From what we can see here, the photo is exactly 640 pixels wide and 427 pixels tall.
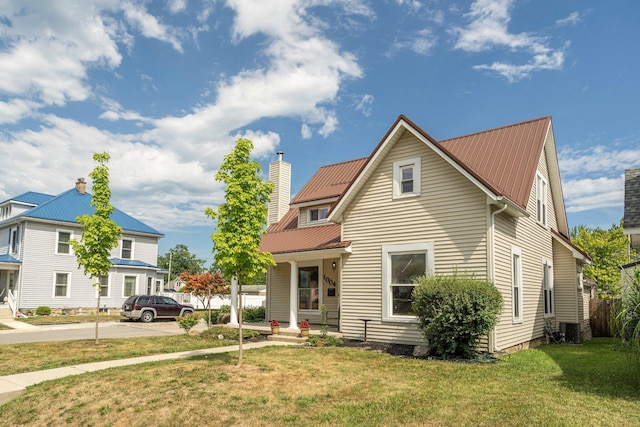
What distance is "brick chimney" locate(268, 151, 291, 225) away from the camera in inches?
903

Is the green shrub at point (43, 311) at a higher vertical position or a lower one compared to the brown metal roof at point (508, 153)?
lower

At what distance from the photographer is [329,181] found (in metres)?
20.6

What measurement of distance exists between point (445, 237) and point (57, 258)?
2671cm

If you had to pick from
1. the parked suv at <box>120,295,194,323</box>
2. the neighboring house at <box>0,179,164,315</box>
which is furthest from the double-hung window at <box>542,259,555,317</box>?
the neighboring house at <box>0,179,164,315</box>

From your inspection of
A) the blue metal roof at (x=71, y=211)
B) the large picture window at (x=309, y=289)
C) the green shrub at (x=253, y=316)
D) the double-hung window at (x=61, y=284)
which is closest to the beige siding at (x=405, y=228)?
the large picture window at (x=309, y=289)

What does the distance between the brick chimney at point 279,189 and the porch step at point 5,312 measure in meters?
17.0

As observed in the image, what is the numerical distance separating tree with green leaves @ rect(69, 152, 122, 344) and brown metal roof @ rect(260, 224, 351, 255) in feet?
18.0

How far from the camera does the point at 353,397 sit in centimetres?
780

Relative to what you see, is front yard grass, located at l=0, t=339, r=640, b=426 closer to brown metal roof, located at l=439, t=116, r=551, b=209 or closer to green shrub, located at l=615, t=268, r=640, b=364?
green shrub, located at l=615, t=268, r=640, b=364

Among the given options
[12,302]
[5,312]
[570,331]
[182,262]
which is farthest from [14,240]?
[182,262]

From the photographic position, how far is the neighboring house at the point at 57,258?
2844cm

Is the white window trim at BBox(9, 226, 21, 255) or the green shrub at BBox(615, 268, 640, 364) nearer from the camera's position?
the green shrub at BBox(615, 268, 640, 364)

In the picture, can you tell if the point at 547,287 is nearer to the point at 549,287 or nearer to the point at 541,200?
the point at 549,287

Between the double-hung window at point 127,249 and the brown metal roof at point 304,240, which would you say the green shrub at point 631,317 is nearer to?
the brown metal roof at point 304,240
